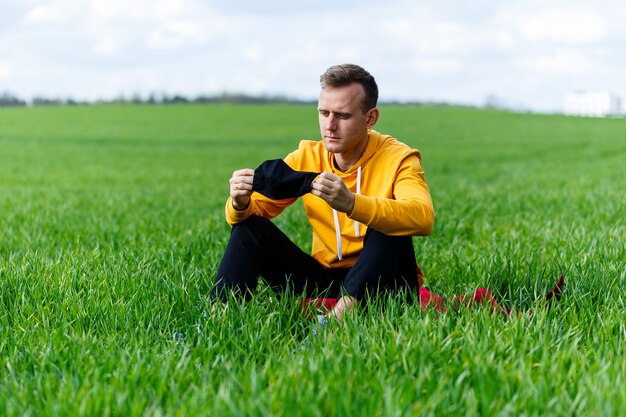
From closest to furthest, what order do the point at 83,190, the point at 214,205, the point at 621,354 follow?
the point at 621,354 → the point at 214,205 → the point at 83,190

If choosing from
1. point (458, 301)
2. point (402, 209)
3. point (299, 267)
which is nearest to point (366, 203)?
point (402, 209)

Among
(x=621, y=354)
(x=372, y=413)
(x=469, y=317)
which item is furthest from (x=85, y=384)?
(x=621, y=354)

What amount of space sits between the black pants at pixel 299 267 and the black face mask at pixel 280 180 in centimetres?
30

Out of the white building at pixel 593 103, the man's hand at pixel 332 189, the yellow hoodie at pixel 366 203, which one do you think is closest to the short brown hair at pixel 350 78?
the yellow hoodie at pixel 366 203

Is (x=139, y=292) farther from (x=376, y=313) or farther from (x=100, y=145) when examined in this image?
(x=100, y=145)

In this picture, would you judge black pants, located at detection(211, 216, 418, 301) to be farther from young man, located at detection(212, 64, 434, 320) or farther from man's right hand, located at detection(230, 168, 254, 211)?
man's right hand, located at detection(230, 168, 254, 211)

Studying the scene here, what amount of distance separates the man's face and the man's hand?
450 millimetres

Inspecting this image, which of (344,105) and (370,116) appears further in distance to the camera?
(370,116)

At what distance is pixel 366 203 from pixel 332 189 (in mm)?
216

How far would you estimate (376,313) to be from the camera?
343 centimetres

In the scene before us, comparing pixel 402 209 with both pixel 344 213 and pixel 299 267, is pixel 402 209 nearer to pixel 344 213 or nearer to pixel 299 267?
pixel 344 213

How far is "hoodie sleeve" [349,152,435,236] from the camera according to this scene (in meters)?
3.50

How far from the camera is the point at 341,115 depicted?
3770mm

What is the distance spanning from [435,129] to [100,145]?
21505mm
